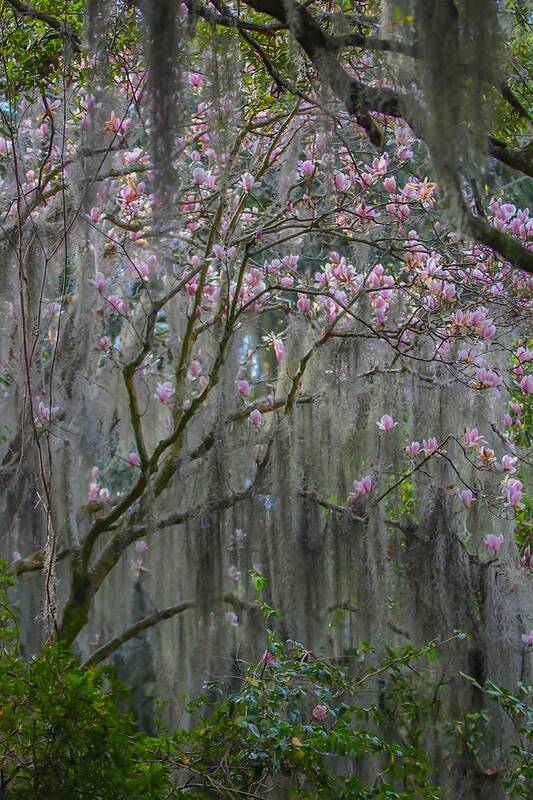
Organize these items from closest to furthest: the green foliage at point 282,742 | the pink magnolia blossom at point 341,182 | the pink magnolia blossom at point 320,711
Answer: the green foliage at point 282,742 < the pink magnolia blossom at point 320,711 < the pink magnolia blossom at point 341,182

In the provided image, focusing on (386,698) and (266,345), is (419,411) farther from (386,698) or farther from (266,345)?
(386,698)

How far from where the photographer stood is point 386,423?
176 inches

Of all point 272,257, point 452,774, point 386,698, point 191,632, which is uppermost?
point 272,257

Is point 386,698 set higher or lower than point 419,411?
lower

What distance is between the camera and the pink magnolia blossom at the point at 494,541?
449 centimetres

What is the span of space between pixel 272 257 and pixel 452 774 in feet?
8.72

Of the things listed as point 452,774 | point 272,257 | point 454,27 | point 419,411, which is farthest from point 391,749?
point 272,257

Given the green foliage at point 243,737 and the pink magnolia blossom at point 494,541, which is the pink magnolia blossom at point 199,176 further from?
the pink magnolia blossom at point 494,541

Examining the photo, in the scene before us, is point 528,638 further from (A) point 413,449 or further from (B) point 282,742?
(B) point 282,742

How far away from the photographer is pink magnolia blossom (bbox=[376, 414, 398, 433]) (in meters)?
4.45

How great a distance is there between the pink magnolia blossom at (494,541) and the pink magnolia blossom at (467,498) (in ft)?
0.52

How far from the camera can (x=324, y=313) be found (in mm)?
4875

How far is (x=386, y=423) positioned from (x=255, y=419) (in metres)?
0.59

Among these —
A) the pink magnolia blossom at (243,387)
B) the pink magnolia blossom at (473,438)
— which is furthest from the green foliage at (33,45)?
the pink magnolia blossom at (473,438)
